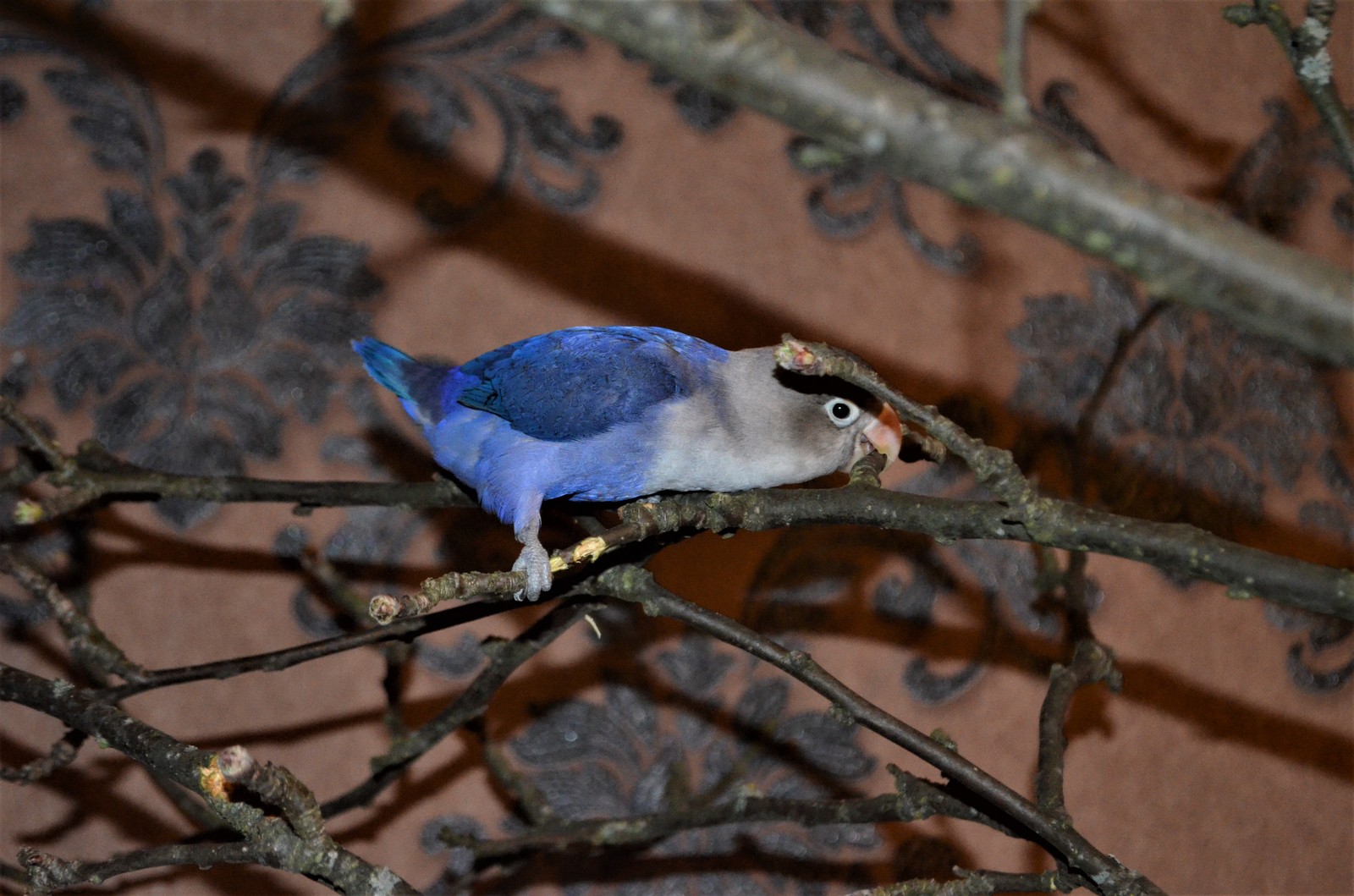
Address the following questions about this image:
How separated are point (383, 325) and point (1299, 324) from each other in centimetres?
94

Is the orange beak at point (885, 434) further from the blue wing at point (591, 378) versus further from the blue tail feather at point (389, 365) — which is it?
the blue tail feather at point (389, 365)

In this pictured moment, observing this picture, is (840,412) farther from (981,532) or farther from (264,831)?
(264,831)

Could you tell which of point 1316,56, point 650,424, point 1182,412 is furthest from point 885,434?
point 1182,412

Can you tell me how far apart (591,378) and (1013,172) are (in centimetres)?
45

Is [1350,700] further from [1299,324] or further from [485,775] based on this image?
[1299,324]

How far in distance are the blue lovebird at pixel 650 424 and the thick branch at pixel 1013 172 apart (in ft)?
1.31

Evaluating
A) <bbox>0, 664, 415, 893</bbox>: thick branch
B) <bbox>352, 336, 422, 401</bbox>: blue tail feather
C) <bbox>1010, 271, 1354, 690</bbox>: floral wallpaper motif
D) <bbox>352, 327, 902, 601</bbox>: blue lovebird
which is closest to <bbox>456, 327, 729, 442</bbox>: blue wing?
<bbox>352, 327, 902, 601</bbox>: blue lovebird

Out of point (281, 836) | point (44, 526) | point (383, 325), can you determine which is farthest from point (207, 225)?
point (281, 836)

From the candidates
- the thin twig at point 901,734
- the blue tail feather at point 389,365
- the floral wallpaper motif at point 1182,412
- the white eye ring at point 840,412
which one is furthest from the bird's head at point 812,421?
the floral wallpaper motif at point 1182,412

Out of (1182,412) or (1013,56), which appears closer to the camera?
(1013,56)

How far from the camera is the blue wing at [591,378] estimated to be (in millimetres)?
717

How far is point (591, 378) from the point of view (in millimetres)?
726

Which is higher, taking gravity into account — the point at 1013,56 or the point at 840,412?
the point at 1013,56

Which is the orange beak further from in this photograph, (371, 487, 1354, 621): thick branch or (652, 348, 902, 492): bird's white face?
(371, 487, 1354, 621): thick branch
